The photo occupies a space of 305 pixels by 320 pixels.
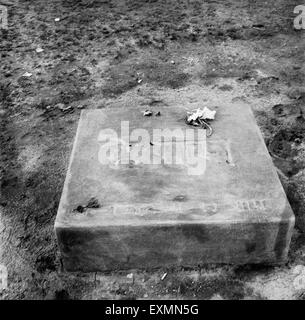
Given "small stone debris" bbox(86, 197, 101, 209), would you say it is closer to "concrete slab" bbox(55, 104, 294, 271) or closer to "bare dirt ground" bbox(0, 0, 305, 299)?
"concrete slab" bbox(55, 104, 294, 271)

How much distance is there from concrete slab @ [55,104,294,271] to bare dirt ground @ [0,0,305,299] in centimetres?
17

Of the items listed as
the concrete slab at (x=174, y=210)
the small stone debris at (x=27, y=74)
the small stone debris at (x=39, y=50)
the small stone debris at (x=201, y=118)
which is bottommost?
the small stone debris at (x=27, y=74)

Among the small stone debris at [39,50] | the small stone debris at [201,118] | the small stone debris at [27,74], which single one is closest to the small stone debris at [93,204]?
the small stone debris at [201,118]

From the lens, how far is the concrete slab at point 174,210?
112 inches

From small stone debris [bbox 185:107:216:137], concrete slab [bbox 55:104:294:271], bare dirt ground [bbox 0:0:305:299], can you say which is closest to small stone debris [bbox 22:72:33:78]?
bare dirt ground [bbox 0:0:305:299]

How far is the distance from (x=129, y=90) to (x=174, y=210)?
8.16 feet

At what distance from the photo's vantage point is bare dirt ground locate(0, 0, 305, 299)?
3057 mm

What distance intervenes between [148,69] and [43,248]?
9.19ft

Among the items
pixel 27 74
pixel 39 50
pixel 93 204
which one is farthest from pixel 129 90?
pixel 93 204

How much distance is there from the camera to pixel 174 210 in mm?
2863

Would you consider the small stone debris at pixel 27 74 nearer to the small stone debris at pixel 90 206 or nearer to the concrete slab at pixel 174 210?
the concrete slab at pixel 174 210

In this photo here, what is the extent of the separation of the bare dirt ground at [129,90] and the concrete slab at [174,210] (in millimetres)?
175

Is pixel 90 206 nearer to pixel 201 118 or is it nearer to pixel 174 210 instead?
pixel 174 210
